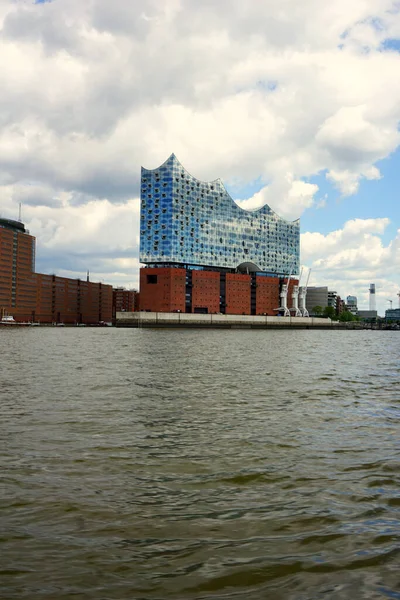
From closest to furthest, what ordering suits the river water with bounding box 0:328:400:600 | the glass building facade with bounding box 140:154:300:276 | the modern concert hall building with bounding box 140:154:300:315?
the river water with bounding box 0:328:400:600
the modern concert hall building with bounding box 140:154:300:315
the glass building facade with bounding box 140:154:300:276

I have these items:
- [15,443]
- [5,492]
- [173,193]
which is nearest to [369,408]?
[15,443]

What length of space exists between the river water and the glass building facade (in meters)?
152

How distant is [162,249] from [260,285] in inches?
1661

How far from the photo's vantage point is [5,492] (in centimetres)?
854

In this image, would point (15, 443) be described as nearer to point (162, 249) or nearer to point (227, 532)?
point (227, 532)

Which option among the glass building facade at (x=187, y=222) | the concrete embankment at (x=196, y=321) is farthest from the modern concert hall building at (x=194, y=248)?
the concrete embankment at (x=196, y=321)

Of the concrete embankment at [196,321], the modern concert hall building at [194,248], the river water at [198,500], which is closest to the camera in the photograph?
the river water at [198,500]

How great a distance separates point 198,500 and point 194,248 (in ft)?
543

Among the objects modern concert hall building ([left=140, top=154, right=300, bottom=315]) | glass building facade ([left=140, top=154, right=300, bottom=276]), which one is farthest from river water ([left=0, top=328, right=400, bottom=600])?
glass building facade ([left=140, top=154, right=300, bottom=276])

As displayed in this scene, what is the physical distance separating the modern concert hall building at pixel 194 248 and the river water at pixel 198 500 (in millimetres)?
146532

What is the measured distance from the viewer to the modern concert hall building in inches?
6516

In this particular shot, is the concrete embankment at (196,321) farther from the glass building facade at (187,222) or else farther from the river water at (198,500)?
the river water at (198,500)

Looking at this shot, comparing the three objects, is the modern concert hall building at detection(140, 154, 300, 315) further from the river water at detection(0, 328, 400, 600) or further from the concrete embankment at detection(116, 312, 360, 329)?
the river water at detection(0, 328, 400, 600)

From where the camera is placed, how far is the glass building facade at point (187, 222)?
6599 inches
